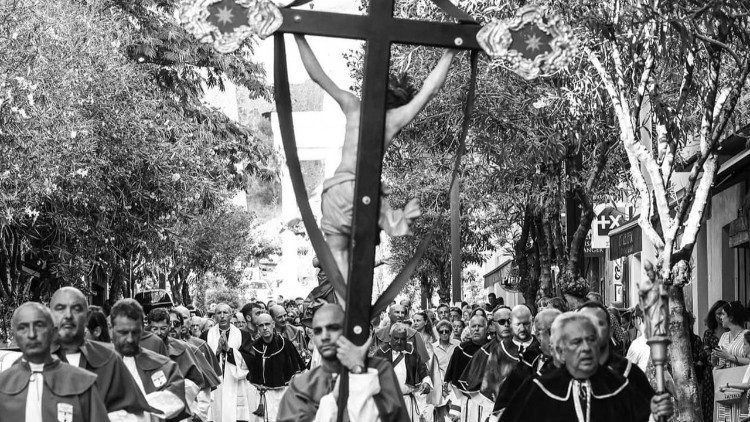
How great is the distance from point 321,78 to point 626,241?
21314 mm

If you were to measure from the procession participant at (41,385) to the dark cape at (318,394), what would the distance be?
127 centimetres

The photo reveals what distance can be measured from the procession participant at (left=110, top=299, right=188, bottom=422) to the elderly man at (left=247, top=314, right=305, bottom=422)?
325 inches

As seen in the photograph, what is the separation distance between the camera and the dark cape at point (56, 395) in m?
8.09

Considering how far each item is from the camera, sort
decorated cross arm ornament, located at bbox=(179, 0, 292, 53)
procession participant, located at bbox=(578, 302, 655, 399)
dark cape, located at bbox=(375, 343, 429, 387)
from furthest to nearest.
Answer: dark cape, located at bbox=(375, 343, 429, 387)
procession participant, located at bbox=(578, 302, 655, 399)
decorated cross arm ornament, located at bbox=(179, 0, 292, 53)

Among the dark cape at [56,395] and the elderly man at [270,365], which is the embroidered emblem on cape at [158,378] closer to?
the dark cape at [56,395]

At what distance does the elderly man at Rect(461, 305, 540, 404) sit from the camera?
13609 mm

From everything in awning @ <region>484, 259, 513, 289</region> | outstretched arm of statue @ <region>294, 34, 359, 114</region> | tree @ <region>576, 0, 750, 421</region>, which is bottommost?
outstretched arm of statue @ <region>294, 34, 359, 114</region>

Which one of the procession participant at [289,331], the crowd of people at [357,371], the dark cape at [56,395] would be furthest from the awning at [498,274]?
the dark cape at [56,395]

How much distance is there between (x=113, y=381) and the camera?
8977mm

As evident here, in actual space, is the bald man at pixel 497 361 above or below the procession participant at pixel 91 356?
above

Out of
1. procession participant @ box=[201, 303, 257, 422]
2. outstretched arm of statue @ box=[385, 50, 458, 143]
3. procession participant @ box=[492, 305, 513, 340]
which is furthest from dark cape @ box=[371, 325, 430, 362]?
outstretched arm of statue @ box=[385, 50, 458, 143]

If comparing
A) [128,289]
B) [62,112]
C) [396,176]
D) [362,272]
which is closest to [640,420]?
[362,272]

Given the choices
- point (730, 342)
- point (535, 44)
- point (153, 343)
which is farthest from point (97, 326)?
point (730, 342)

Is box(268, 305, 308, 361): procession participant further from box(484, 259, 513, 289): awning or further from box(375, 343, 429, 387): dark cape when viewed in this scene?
box(484, 259, 513, 289): awning
